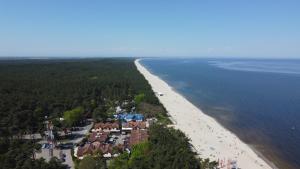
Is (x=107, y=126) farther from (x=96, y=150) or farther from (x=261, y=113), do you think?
(x=261, y=113)

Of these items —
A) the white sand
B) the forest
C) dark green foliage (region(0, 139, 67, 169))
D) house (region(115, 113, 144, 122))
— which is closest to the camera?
dark green foliage (region(0, 139, 67, 169))

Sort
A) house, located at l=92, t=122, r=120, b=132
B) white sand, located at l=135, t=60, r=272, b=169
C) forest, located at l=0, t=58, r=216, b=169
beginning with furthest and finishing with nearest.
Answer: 1. house, located at l=92, t=122, r=120, b=132
2. white sand, located at l=135, t=60, r=272, b=169
3. forest, located at l=0, t=58, r=216, b=169

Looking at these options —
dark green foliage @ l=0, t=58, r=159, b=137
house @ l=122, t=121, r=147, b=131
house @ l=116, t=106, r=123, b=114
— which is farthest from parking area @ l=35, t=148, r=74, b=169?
house @ l=116, t=106, r=123, b=114

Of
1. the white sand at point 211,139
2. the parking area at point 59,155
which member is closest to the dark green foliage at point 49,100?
the parking area at point 59,155

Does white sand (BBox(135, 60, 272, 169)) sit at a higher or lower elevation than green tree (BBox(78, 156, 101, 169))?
lower

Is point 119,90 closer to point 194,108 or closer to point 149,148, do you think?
point 194,108

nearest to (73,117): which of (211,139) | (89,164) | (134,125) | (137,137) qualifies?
(134,125)

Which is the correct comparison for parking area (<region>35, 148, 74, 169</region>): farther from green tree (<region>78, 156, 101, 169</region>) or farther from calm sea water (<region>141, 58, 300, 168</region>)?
calm sea water (<region>141, 58, 300, 168</region>)
